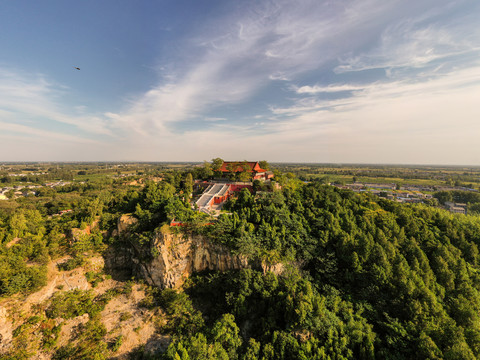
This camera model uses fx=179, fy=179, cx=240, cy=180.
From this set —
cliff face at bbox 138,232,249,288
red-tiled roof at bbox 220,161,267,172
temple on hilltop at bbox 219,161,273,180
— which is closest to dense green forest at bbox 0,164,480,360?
cliff face at bbox 138,232,249,288

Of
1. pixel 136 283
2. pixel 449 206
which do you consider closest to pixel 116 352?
pixel 136 283

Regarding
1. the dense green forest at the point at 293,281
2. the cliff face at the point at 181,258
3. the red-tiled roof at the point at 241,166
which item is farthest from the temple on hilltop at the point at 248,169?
the cliff face at the point at 181,258

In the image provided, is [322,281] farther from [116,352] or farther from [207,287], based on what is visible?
[116,352]

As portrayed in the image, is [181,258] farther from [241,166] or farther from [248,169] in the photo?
[241,166]

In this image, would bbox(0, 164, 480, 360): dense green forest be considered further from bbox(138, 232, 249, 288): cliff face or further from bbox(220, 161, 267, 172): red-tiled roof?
bbox(220, 161, 267, 172): red-tiled roof

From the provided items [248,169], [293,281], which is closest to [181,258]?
[293,281]

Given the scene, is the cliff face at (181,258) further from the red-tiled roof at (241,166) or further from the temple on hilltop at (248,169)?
the red-tiled roof at (241,166)
